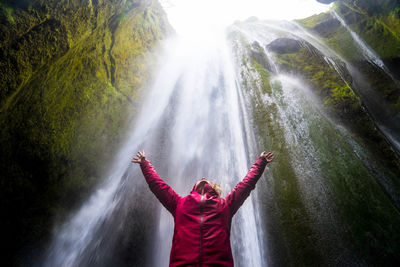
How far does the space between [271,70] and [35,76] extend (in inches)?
274

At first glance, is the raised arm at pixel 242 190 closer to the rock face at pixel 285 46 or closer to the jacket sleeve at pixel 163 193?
the jacket sleeve at pixel 163 193

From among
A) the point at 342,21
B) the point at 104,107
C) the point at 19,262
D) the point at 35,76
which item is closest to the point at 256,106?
the point at 104,107

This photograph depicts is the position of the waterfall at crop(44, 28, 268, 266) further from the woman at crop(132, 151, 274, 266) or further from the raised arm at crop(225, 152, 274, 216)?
the woman at crop(132, 151, 274, 266)

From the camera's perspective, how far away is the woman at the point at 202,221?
159 cm

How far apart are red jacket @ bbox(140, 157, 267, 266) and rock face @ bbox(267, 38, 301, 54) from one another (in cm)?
720

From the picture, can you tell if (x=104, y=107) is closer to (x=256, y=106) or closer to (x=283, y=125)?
(x=256, y=106)

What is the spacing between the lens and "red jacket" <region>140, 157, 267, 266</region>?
1585mm

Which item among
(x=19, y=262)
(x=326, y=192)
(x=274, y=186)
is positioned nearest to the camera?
(x=19, y=262)

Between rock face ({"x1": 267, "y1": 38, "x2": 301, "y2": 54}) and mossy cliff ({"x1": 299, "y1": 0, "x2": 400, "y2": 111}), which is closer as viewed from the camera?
mossy cliff ({"x1": 299, "y1": 0, "x2": 400, "y2": 111})

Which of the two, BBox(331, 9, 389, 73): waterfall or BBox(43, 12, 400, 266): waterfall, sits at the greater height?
BBox(331, 9, 389, 73): waterfall

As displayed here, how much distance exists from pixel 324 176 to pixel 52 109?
586cm

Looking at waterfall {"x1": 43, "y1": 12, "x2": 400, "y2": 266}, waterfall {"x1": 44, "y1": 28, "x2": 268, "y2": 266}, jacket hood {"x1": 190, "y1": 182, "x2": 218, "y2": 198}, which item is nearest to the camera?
jacket hood {"x1": 190, "y1": 182, "x2": 218, "y2": 198}

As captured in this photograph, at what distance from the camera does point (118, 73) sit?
5.50 metres

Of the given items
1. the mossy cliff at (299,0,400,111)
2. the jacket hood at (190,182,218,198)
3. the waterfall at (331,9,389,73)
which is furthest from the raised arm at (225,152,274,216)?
the waterfall at (331,9,389,73)
